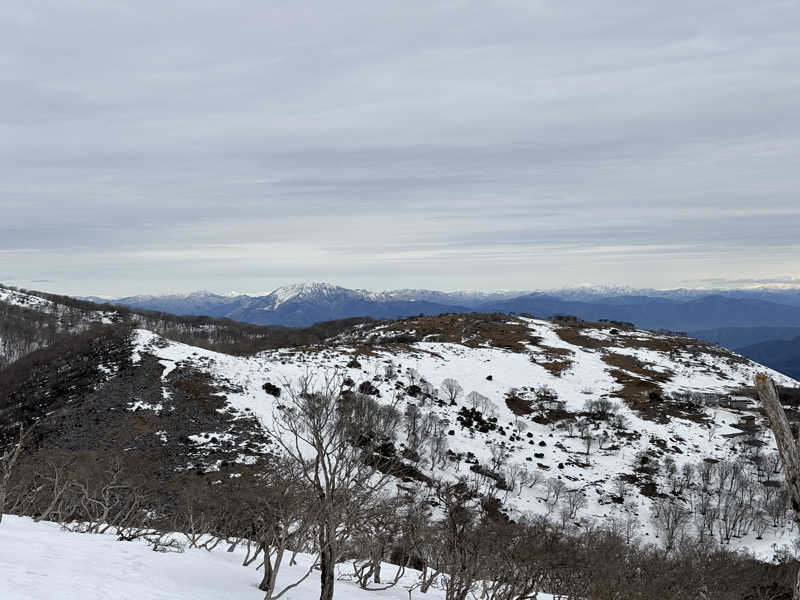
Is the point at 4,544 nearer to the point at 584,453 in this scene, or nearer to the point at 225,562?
the point at 225,562

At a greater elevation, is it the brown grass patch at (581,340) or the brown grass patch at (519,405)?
the brown grass patch at (581,340)

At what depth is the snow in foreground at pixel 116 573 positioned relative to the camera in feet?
52.6

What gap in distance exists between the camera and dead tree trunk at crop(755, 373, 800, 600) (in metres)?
6.94

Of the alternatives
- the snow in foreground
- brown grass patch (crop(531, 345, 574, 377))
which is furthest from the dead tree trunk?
brown grass patch (crop(531, 345, 574, 377))

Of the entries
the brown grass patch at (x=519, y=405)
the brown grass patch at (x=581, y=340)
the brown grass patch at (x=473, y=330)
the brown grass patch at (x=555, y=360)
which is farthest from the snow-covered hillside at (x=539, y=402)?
the brown grass patch at (x=581, y=340)

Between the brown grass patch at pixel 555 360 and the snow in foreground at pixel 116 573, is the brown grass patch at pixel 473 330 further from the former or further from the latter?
the snow in foreground at pixel 116 573

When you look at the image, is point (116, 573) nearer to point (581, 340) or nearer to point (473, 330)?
point (473, 330)

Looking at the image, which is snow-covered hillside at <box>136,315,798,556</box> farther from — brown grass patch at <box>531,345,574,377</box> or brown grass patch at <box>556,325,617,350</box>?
brown grass patch at <box>556,325,617,350</box>

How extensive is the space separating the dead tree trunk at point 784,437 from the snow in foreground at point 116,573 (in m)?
19.4

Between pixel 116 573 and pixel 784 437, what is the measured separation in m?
23.4

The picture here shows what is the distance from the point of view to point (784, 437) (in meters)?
7.28

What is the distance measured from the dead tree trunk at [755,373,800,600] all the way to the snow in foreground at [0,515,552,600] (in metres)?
19.4

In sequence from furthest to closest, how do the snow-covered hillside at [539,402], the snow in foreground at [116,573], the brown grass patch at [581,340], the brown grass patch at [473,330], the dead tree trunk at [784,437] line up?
the brown grass patch at [581,340], the brown grass patch at [473,330], the snow-covered hillside at [539,402], the snow in foreground at [116,573], the dead tree trunk at [784,437]

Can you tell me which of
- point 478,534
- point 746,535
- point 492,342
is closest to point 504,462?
point 746,535
